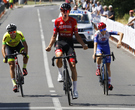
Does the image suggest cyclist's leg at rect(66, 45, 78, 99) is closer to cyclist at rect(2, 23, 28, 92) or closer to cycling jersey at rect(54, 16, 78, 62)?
cycling jersey at rect(54, 16, 78, 62)

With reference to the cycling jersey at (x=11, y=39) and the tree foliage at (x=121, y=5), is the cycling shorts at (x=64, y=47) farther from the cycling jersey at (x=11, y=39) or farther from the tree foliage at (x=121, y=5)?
the tree foliage at (x=121, y=5)

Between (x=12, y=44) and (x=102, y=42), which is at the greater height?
(x=12, y=44)

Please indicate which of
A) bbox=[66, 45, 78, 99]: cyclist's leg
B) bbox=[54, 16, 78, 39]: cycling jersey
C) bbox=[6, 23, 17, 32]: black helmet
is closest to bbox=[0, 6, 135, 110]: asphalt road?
bbox=[66, 45, 78, 99]: cyclist's leg

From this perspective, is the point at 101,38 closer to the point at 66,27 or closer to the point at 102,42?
the point at 102,42

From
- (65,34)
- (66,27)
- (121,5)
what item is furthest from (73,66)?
(121,5)

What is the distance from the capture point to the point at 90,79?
15133 millimetres

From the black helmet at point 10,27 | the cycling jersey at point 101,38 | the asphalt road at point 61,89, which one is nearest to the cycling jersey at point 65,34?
the black helmet at point 10,27

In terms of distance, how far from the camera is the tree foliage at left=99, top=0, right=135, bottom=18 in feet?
138

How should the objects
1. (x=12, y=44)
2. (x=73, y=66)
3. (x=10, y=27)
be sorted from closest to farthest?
(x=73, y=66) < (x=10, y=27) < (x=12, y=44)

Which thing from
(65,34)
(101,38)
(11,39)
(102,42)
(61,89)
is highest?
(65,34)

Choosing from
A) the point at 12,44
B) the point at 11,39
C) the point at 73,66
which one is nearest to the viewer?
the point at 73,66

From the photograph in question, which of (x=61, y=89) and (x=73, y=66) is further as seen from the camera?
(x=61, y=89)

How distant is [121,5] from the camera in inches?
1693

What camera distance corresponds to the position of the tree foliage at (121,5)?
42.0 m
